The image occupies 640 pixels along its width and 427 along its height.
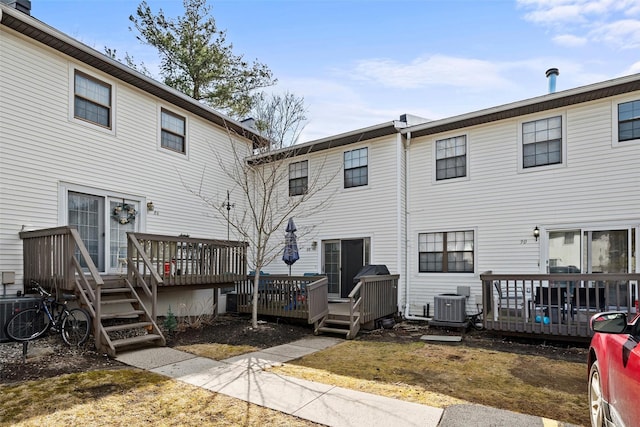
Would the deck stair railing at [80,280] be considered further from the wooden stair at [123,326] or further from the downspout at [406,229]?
the downspout at [406,229]

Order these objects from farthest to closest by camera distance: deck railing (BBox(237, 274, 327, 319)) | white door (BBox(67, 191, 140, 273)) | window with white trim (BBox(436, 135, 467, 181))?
window with white trim (BBox(436, 135, 467, 181)) < deck railing (BBox(237, 274, 327, 319)) < white door (BBox(67, 191, 140, 273))

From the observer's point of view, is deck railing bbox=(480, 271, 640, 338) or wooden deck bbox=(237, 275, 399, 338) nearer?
deck railing bbox=(480, 271, 640, 338)

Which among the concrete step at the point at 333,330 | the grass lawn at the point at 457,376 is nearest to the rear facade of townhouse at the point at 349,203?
the concrete step at the point at 333,330

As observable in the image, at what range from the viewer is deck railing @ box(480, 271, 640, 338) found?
668 cm

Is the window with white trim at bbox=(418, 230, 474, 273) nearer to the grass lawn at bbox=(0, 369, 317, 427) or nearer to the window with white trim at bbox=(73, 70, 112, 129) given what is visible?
the grass lawn at bbox=(0, 369, 317, 427)

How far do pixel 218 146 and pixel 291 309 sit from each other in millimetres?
5734

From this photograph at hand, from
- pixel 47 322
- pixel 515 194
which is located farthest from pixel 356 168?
pixel 47 322

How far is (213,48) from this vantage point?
Result: 17641 mm

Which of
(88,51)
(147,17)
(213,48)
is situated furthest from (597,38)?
(147,17)

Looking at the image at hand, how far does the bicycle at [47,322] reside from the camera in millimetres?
6434

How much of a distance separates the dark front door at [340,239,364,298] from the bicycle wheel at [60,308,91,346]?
667 cm

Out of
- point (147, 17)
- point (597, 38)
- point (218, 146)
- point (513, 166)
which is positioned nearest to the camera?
point (597, 38)

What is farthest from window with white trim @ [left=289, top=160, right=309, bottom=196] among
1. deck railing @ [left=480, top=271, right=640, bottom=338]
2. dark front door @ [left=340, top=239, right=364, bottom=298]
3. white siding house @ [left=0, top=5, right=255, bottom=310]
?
deck railing @ [left=480, top=271, right=640, bottom=338]

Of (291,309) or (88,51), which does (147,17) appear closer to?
(88,51)
